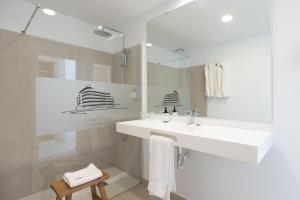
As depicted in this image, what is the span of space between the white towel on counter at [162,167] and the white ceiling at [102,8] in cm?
163

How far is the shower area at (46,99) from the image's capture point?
159 cm

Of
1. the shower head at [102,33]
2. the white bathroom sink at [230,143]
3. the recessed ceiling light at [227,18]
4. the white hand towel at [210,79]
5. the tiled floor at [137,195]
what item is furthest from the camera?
the shower head at [102,33]

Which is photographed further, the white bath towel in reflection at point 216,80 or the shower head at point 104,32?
the shower head at point 104,32

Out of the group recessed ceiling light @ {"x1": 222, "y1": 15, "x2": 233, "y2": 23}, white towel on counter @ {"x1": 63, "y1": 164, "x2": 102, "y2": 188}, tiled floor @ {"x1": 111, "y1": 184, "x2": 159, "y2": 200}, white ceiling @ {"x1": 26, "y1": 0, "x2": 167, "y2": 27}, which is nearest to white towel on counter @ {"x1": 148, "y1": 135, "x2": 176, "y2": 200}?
white towel on counter @ {"x1": 63, "y1": 164, "x2": 102, "y2": 188}

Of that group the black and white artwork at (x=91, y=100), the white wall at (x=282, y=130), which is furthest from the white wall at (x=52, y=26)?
the white wall at (x=282, y=130)

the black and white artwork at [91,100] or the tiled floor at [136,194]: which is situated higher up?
the black and white artwork at [91,100]

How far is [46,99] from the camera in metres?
1.53

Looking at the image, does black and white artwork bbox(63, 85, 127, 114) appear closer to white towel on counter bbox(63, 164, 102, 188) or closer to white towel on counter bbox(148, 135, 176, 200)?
white towel on counter bbox(63, 164, 102, 188)

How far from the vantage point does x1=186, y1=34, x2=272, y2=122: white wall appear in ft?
4.31

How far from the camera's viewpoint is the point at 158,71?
7.08 feet

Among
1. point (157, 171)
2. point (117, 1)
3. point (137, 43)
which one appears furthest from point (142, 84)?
point (157, 171)

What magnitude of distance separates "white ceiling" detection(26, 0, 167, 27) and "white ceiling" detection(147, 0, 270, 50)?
0.25 meters

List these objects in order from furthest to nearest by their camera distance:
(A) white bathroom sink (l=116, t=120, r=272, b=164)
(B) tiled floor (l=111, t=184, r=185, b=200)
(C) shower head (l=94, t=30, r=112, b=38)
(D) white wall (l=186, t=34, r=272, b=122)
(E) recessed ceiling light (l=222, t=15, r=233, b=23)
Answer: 1. (C) shower head (l=94, t=30, r=112, b=38)
2. (B) tiled floor (l=111, t=184, r=185, b=200)
3. (E) recessed ceiling light (l=222, t=15, r=233, b=23)
4. (D) white wall (l=186, t=34, r=272, b=122)
5. (A) white bathroom sink (l=116, t=120, r=272, b=164)

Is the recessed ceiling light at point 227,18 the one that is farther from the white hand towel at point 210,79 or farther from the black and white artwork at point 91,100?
the black and white artwork at point 91,100
